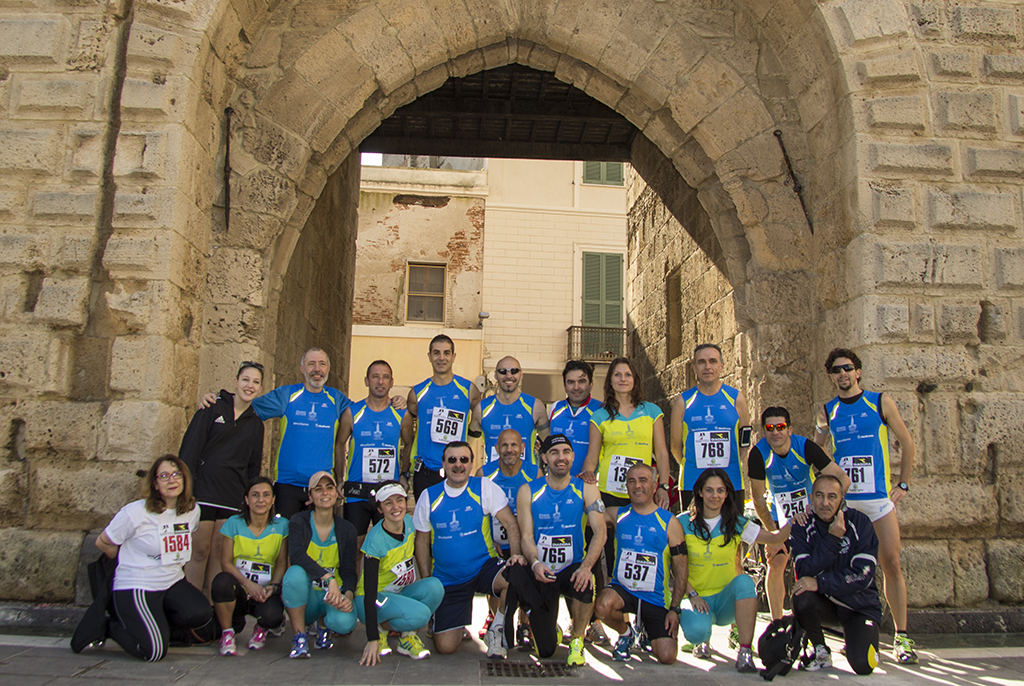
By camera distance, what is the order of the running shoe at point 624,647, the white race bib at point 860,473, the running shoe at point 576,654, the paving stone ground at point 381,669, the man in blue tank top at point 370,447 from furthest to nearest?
the man in blue tank top at point 370,447, the white race bib at point 860,473, the running shoe at point 624,647, the running shoe at point 576,654, the paving stone ground at point 381,669

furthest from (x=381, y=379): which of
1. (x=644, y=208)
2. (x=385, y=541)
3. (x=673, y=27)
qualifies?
(x=644, y=208)

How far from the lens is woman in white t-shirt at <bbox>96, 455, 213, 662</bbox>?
155 inches

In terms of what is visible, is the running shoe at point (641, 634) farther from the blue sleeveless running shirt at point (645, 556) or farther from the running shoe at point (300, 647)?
the running shoe at point (300, 647)

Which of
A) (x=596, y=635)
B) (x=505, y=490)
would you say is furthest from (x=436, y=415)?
(x=596, y=635)

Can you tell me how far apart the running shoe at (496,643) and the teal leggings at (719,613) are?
0.94 metres

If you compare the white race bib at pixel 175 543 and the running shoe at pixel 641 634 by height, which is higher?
the white race bib at pixel 175 543

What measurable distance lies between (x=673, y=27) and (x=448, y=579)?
421 cm

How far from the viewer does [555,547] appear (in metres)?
4.28

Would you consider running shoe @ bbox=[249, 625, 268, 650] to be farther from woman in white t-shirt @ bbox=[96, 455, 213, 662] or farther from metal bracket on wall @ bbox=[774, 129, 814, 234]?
metal bracket on wall @ bbox=[774, 129, 814, 234]

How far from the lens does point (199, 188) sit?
5160mm

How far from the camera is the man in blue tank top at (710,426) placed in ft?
15.6

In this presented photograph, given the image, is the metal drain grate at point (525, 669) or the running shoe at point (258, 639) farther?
the running shoe at point (258, 639)

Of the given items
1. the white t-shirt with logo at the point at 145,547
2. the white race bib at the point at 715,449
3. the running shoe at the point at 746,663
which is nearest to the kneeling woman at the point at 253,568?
the white t-shirt with logo at the point at 145,547

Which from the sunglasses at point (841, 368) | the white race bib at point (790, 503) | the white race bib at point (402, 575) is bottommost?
the white race bib at point (402, 575)
